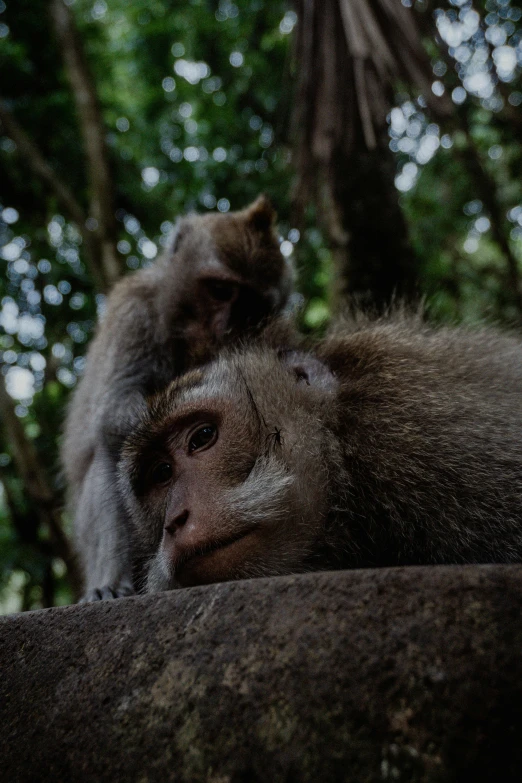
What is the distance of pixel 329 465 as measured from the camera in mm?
2398

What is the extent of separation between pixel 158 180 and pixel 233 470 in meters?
5.93

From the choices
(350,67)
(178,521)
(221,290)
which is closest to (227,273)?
(221,290)

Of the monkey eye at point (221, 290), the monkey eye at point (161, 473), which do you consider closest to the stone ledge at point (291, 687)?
the monkey eye at point (161, 473)

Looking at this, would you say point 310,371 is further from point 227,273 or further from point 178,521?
point 227,273

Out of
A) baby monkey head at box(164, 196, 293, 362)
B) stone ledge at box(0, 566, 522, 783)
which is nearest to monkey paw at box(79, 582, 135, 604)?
baby monkey head at box(164, 196, 293, 362)

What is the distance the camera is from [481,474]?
227cm

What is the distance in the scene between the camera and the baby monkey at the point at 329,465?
2.17 meters

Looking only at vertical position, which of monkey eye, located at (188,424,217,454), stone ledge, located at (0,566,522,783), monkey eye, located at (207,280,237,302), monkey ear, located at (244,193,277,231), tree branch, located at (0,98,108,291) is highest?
tree branch, located at (0,98,108,291)

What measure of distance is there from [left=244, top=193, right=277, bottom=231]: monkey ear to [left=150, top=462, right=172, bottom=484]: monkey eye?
219cm

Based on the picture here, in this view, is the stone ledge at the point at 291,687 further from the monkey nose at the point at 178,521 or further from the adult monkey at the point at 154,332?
the adult monkey at the point at 154,332

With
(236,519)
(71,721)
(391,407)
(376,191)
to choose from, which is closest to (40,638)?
(71,721)

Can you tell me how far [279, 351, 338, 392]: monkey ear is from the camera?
266 cm

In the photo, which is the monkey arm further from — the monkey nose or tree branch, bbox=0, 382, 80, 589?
tree branch, bbox=0, 382, 80, 589

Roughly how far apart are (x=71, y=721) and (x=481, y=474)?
55.8 inches
